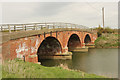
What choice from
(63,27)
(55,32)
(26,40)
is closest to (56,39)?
(55,32)

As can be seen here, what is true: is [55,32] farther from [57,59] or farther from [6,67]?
[6,67]

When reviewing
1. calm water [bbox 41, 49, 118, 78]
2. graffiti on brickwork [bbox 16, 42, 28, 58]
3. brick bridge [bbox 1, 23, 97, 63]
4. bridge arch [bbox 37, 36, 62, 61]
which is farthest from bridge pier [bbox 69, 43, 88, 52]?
graffiti on brickwork [bbox 16, 42, 28, 58]

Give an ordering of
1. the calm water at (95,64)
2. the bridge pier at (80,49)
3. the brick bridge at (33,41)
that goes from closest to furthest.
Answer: the brick bridge at (33,41), the calm water at (95,64), the bridge pier at (80,49)

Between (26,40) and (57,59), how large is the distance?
994 cm

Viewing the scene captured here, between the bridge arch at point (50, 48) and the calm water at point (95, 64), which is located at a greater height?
the bridge arch at point (50, 48)

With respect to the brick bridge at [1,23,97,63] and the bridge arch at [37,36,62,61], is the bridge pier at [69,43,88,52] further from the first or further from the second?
the bridge arch at [37,36,62,61]

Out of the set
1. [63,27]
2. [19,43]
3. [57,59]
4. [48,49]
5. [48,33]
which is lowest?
[57,59]

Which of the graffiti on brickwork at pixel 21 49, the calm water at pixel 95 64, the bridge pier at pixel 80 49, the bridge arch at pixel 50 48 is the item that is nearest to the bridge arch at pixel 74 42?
the bridge pier at pixel 80 49

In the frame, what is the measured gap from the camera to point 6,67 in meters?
7.19

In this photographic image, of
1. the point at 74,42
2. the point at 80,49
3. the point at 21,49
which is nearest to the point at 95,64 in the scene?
the point at 21,49

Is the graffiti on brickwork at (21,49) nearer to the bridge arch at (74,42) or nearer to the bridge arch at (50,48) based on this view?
the bridge arch at (50,48)

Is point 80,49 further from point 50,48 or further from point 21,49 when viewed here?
point 21,49

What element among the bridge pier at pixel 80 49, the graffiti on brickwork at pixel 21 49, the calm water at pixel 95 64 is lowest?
the calm water at pixel 95 64

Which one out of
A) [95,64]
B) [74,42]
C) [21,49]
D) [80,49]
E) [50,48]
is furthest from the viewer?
[74,42]
